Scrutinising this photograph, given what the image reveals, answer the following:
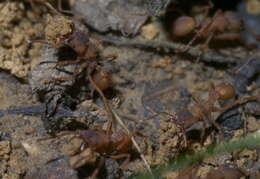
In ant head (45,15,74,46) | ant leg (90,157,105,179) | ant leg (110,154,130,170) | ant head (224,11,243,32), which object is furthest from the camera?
ant head (224,11,243,32)

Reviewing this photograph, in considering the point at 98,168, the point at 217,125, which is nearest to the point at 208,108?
the point at 217,125

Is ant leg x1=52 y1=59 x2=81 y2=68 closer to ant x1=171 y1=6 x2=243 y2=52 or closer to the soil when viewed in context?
the soil

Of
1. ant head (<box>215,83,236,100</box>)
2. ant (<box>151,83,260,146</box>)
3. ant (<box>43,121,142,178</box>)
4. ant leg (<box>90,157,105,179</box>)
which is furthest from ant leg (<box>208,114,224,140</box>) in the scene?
ant leg (<box>90,157,105,179</box>)

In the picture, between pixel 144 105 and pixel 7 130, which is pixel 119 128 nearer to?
pixel 144 105

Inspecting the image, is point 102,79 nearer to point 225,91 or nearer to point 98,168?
point 98,168

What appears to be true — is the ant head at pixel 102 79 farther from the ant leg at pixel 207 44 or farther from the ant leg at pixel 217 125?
the ant leg at pixel 207 44

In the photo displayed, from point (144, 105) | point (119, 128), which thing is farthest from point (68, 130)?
point (144, 105)

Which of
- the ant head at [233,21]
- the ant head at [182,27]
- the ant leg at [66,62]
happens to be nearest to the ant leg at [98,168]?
the ant leg at [66,62]
